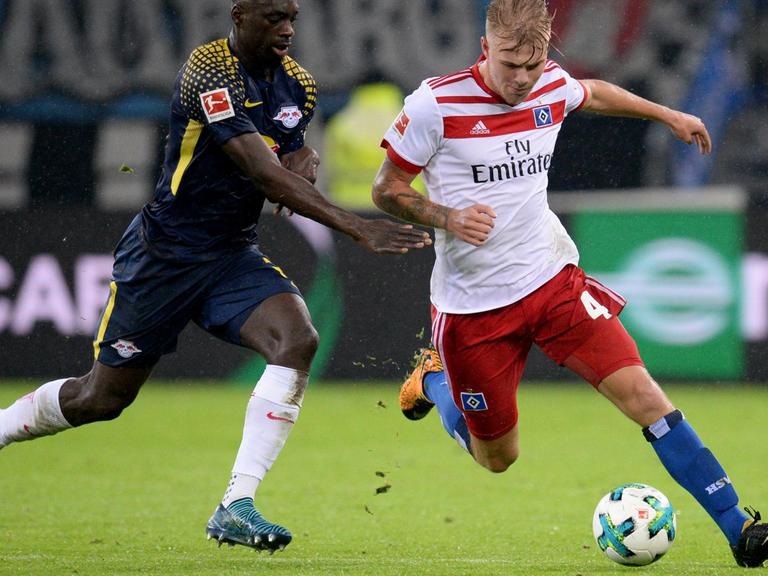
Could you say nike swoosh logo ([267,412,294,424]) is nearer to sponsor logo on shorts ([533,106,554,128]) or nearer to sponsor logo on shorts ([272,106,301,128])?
sponsor logo on shorts ([272,106,301,128])

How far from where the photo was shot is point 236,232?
19.4 ft

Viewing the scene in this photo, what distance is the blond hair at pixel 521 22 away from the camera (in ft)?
16.6

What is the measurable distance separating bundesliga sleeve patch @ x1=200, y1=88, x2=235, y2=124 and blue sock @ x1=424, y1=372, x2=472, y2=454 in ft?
4.95

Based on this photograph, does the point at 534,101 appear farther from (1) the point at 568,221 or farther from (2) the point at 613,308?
(1) the point at 568,221

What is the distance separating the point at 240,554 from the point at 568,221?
674 cm

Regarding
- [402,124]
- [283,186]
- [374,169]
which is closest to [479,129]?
[402,124]

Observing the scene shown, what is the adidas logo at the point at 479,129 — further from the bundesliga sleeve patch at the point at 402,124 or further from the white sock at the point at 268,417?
the white sock at the point at 268,417

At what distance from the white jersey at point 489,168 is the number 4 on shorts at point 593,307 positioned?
0.15 metres

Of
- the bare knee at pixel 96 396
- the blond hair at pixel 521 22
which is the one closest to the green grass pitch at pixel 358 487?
the bare knee at pixel 96 396

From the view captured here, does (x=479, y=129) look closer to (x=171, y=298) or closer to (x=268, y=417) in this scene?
(x=268, y=417)

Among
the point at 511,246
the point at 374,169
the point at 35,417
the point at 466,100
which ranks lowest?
the point at 374,169

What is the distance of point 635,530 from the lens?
5297 millimetres

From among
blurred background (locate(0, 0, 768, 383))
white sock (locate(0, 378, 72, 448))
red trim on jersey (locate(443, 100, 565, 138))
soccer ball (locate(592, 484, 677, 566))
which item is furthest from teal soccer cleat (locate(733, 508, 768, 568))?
blurred background (locate(0, 0, 768, 383))

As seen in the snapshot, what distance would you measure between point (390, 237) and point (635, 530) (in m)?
1.39
